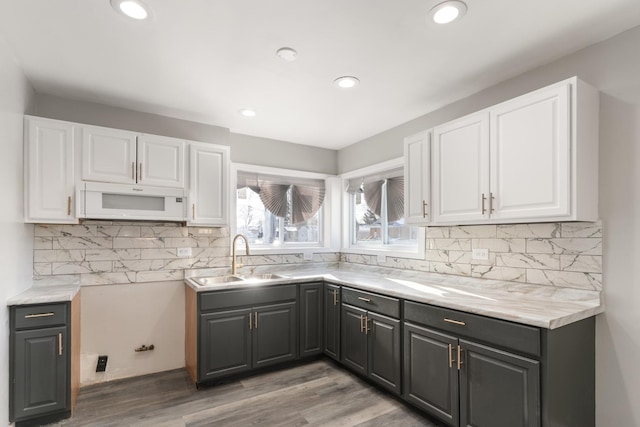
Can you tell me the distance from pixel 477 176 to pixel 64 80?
3173mm

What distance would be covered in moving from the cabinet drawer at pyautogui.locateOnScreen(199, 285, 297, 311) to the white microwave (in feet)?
2.53

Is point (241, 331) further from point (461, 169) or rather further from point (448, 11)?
point (448, 11)

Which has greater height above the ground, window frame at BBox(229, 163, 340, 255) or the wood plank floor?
window frame at BBox(229, 163, 340, 255)

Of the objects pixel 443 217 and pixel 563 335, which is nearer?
pixel 563 335

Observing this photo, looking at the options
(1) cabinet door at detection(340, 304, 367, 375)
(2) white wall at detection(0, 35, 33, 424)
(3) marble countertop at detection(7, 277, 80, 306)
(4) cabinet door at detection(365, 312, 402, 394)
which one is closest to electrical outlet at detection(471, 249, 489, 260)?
(4) cabinet door at detection(365, 312, 402, 394)

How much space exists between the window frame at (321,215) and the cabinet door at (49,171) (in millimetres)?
1465

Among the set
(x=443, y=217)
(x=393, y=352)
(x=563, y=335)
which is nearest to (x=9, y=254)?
(x=393, y=352)

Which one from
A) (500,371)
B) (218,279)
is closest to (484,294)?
(500,371)

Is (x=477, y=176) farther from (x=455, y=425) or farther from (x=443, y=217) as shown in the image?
(x=455, y=425)

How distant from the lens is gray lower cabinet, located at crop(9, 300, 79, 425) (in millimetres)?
2230

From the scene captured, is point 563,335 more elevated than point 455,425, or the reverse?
point 563,335

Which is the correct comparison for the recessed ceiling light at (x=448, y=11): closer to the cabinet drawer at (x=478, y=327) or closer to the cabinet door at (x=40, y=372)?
the cabinet drawer at (x=478, y=327)

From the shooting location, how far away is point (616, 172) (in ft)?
6.61

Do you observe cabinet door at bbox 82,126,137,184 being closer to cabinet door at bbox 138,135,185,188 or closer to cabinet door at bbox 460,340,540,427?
cabinet door at bbox 138,135,185,188
